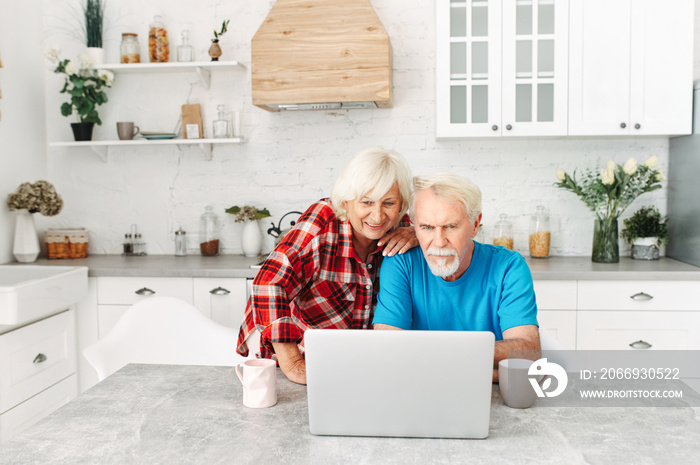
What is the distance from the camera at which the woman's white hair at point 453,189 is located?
1.72 metres

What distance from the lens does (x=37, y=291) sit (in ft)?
8.60

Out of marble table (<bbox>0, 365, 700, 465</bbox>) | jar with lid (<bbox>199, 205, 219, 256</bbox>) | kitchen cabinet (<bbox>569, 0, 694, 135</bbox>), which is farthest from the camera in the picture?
jar with lid (<bbox>199, 205, 219, 256</bbox>)

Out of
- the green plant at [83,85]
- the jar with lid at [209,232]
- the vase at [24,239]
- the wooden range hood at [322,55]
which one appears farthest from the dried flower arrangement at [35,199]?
the wooden range hood at [322,55]

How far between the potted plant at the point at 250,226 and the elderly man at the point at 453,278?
1.71 m

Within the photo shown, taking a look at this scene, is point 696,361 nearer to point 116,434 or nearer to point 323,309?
point 323,309

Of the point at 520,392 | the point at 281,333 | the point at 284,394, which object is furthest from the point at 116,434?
the point at 520,392

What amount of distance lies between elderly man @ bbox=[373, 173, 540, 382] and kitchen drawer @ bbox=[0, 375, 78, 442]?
6.07 feet

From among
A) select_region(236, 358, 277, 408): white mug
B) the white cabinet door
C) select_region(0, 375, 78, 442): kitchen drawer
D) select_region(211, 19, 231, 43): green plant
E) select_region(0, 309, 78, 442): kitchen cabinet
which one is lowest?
select_region(0, 375, 78, 442): kitchen drawer

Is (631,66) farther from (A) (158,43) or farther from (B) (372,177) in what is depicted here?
(A) (158,43)

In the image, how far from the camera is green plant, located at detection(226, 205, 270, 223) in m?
3.43

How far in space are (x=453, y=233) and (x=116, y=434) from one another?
0.99 metres

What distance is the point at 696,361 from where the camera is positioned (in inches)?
115

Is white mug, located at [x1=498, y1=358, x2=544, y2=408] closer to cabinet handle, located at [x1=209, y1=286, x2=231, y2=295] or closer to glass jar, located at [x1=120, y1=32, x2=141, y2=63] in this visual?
cabinet handle, located at [x1=209, y1=286, x2=231, y2=295]

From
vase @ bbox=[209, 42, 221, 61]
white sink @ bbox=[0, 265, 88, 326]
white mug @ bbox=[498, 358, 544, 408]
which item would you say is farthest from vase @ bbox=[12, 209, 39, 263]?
white mug @ bbox=[498, 358, 544, 408]
